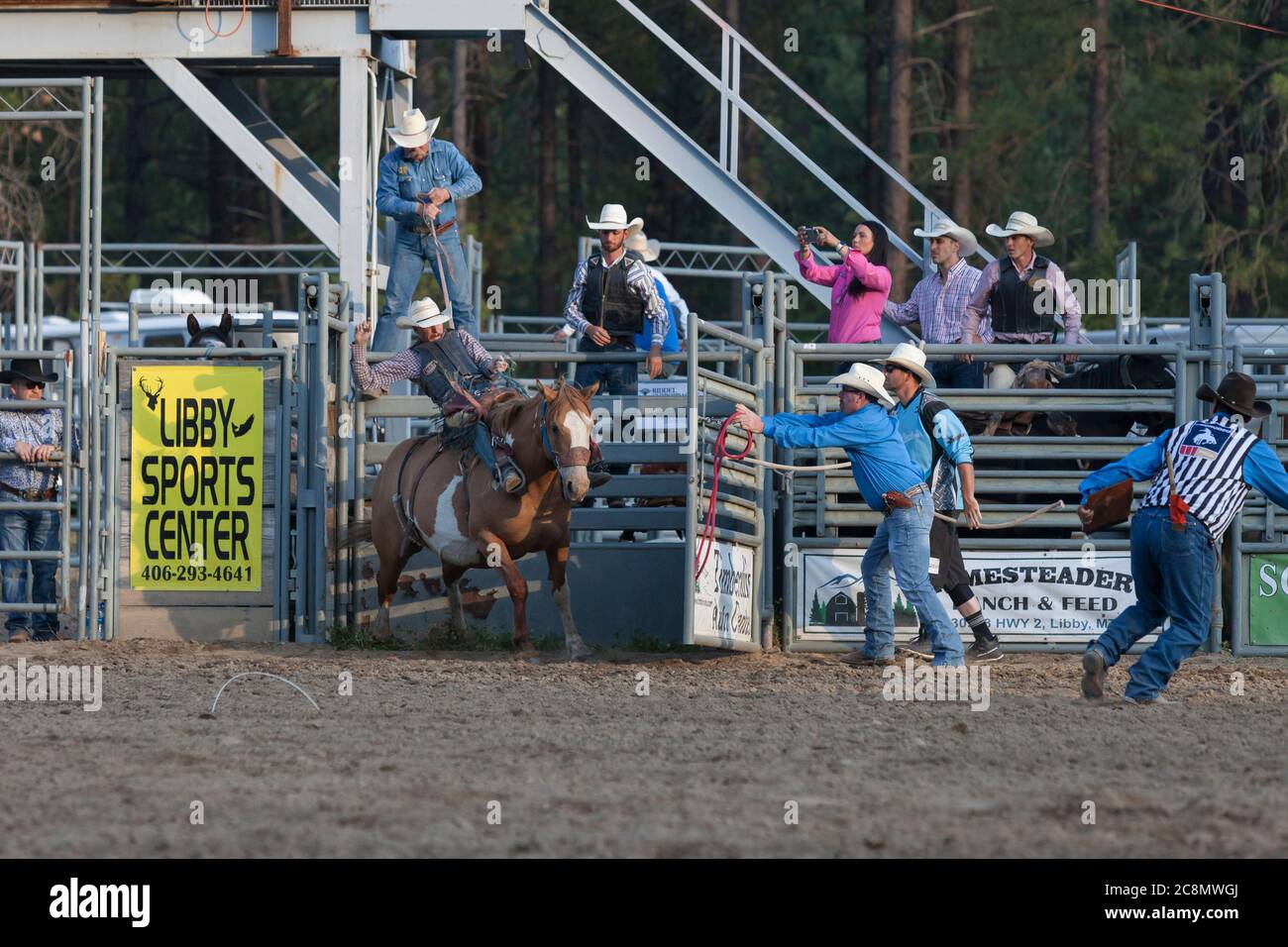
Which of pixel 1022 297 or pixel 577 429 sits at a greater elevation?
pixel 1022 297

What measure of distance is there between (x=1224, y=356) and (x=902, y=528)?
108 inches

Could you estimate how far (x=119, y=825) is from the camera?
23.7 ft

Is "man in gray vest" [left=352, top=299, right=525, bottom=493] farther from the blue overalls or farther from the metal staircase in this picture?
the metal staircase

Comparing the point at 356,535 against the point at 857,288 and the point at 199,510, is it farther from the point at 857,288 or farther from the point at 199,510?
the point at 857,288

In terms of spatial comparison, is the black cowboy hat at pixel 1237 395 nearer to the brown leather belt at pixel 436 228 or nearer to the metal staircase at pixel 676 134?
the metal staircase at pixel 676 134

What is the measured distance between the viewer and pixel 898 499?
11.6 metres

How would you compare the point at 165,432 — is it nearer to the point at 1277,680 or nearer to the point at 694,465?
the point at 694,465

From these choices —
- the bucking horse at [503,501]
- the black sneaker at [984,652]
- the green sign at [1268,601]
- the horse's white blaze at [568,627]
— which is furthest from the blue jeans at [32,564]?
the green sign at [1268,601]

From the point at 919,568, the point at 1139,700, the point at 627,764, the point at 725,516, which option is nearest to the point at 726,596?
the point at 725,516

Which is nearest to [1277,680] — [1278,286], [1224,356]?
[1224,356]

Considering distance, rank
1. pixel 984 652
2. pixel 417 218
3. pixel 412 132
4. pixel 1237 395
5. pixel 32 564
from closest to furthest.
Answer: pixel 1237 395, pixel 984 652, pixel 32 564, pixel 417 218, pixel 412 132

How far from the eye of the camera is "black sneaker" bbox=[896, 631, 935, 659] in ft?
41.4

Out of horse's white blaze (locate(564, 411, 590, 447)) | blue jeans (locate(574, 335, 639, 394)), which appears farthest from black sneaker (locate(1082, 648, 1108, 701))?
blue jeans (locate(574, 335, 639, 394))

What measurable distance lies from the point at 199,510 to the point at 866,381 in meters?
4.73
